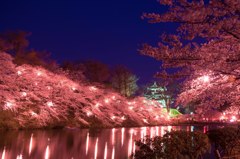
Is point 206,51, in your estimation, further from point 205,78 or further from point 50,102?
point 50,102

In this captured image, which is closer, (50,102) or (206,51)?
(206,51)

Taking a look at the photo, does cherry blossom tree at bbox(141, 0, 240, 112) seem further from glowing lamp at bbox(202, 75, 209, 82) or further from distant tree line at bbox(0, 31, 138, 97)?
distant tree line at bbox(0, 31, 138, 97)

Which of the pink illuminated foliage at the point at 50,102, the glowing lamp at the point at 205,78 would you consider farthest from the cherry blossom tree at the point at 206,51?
the pink illuminated foliage at the point at 50,102

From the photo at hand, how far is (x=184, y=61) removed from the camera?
6.19 metres

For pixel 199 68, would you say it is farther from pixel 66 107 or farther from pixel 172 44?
pixel 66 107

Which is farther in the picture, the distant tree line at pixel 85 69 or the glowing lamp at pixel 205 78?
the distant tree line at pixel 85 69

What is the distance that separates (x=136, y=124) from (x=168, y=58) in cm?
1931

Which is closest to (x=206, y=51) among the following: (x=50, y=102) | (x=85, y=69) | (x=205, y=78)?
(x=205, y=78)

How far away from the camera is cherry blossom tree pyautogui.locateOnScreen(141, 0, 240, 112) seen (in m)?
5.34

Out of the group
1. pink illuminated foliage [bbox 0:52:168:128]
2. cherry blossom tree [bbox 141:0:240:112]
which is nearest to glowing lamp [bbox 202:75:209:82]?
cherry blossom tree [bbox 141:0:240:112]

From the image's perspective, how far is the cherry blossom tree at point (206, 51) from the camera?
534 cm

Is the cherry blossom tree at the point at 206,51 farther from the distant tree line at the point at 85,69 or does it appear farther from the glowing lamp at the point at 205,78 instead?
the distant tree line at the point at 85,69

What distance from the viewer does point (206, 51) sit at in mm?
6332

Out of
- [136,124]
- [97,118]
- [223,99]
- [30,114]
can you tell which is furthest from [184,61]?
[136,124]
